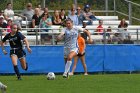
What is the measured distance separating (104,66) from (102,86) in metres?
9.70

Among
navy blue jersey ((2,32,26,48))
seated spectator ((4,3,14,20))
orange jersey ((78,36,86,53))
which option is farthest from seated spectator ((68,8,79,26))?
navy blue jersey ((2,32,26,48))

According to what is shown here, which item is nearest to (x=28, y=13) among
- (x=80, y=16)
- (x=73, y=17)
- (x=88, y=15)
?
(x=73, y=17)

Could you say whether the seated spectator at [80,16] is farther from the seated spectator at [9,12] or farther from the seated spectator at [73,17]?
the seated spectator at [9,12]

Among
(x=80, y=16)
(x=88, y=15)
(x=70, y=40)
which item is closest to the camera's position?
(x=70, y=40)

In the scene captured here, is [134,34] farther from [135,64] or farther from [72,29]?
[72,29]

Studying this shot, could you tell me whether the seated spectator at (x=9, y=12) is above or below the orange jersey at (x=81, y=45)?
above

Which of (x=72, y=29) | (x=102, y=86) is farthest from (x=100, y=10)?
(x=102, y=86)

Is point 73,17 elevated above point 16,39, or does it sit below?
above

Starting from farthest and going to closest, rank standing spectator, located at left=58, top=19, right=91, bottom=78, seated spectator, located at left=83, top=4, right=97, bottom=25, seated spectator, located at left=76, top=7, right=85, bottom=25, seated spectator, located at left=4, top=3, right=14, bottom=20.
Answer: seated spectator, located at left=83, top=4, right=97, bottom=25, seated spectator, located at left=76, top=7, right=85, bottom=25, seated spectator, located at left=4, top=3, right=14, bottom=20, standing spectator, located at left=58, top=19, right=91, bottom=78

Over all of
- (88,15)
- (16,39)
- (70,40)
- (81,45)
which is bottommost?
(81,45)

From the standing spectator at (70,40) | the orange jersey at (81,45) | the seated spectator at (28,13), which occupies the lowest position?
the orange jersey at (81,45)

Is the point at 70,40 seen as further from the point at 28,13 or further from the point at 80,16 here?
the point at 80,16

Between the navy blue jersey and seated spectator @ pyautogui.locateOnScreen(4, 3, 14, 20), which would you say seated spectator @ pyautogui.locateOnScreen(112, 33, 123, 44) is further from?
the navy blue jersey

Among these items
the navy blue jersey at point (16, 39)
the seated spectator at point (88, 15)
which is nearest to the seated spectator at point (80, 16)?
the seated spectator at point (88, 15)
